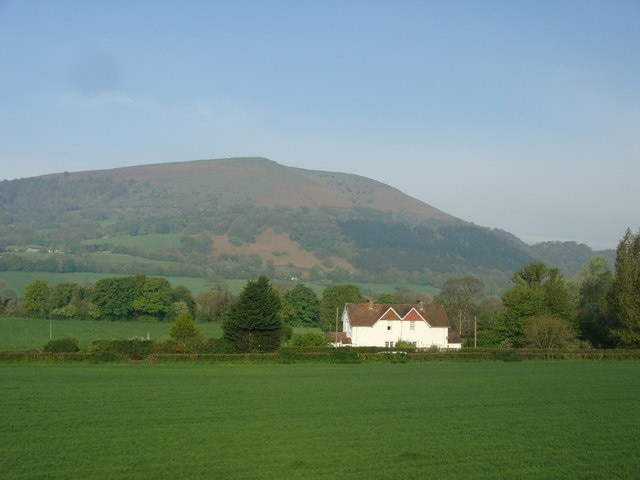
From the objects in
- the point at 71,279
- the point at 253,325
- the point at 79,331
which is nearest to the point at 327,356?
the point at 253,325

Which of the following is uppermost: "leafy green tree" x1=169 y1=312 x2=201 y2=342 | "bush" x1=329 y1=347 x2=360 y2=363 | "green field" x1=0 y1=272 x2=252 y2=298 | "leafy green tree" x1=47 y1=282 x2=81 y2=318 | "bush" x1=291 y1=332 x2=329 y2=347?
"green field" x1=0 y1=272 x2=252 y2=298

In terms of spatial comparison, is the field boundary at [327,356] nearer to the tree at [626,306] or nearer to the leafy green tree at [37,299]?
the tree at [626,306]

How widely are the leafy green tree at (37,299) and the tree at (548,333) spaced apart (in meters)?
69.1

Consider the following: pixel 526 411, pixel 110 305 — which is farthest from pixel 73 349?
pixel 110 305

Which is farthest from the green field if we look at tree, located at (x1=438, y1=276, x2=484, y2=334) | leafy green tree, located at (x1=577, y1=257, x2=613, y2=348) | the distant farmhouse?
leafy green tree, located at (x1=577, y1=257, x2=613, y2=348)

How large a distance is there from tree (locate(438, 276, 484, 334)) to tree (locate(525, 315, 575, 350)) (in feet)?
121

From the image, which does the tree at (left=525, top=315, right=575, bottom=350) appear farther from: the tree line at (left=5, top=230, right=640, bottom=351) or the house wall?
the house wall

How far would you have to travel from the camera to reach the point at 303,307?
11600 cm

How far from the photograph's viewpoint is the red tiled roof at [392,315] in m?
83.9

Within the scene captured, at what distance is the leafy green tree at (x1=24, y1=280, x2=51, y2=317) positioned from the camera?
347 feet

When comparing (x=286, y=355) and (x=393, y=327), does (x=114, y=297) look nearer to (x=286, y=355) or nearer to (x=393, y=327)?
(x=393, y=327)

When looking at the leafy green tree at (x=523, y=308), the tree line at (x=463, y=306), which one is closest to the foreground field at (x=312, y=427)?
the tree line at (x=463, y=306)

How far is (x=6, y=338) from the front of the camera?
7481cm

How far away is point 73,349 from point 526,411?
111 ft
